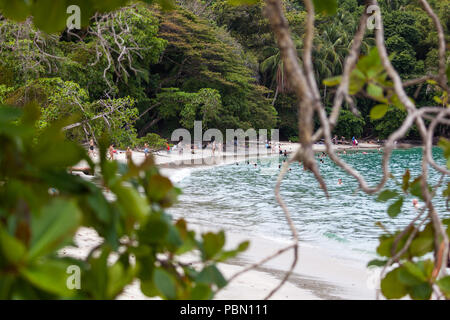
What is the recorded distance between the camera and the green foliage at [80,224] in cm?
41

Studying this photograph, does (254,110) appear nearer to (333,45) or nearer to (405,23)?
(333,45)

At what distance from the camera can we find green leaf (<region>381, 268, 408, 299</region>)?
31.3 inches

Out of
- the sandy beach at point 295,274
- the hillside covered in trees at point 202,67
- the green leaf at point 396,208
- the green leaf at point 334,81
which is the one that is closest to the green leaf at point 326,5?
the green leaf at point 334,81

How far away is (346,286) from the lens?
7.53 meters

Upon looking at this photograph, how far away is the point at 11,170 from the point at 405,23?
4598 centimetres

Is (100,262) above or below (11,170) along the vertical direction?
below

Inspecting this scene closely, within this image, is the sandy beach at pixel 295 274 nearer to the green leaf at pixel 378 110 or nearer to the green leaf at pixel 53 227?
the green leaf at pixel 378 110

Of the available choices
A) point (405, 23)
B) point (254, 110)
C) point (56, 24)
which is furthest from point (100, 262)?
point (405, 23)

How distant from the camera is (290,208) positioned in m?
15.6

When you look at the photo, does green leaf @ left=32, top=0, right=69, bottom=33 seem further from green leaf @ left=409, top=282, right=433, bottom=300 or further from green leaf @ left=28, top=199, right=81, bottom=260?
green leaf @ left=409, top=282, right=433, bottom=300

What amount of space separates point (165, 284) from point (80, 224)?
0.19m

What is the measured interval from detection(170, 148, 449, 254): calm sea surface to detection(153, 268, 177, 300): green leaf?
18.9 feet

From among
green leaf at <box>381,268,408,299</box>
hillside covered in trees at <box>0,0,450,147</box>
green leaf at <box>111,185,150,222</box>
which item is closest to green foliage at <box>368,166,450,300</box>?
green leaf at <box>381,268,408,299</box>

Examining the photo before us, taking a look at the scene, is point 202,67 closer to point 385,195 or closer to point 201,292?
point 385,195
